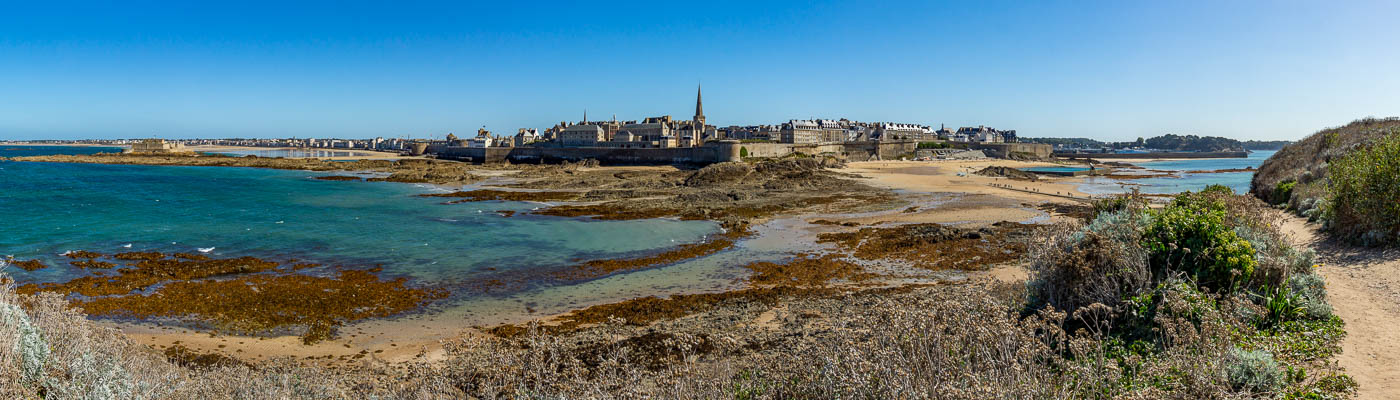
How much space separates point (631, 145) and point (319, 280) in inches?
2556

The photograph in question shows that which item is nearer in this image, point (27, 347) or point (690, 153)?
point (27, 347)

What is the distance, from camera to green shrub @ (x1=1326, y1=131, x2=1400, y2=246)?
30.5 ft

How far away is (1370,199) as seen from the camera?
31.9 ft

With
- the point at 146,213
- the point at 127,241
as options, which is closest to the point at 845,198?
the point at 127,241

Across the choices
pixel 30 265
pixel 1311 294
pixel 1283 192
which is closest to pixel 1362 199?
pixel 1311 294

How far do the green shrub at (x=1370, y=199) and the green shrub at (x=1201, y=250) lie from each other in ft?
15.2

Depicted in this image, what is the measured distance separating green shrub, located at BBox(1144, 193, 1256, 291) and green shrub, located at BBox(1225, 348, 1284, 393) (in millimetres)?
1821

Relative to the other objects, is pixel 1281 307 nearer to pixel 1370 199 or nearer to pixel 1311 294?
pixel 1311 294

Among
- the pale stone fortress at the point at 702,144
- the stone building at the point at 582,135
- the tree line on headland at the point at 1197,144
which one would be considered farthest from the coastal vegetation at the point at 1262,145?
the stone building at the point at 582,135

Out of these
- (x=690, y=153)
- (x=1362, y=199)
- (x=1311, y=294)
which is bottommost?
(x=1311, y=294)

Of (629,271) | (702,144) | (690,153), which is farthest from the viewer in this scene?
(702,144)

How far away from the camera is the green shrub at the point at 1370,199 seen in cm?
930

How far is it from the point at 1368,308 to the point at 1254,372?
3694 millimetres

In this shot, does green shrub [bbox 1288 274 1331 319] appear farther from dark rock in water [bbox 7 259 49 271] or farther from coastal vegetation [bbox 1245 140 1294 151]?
coastal vegetation [bbox 1245 140 1294 151]
